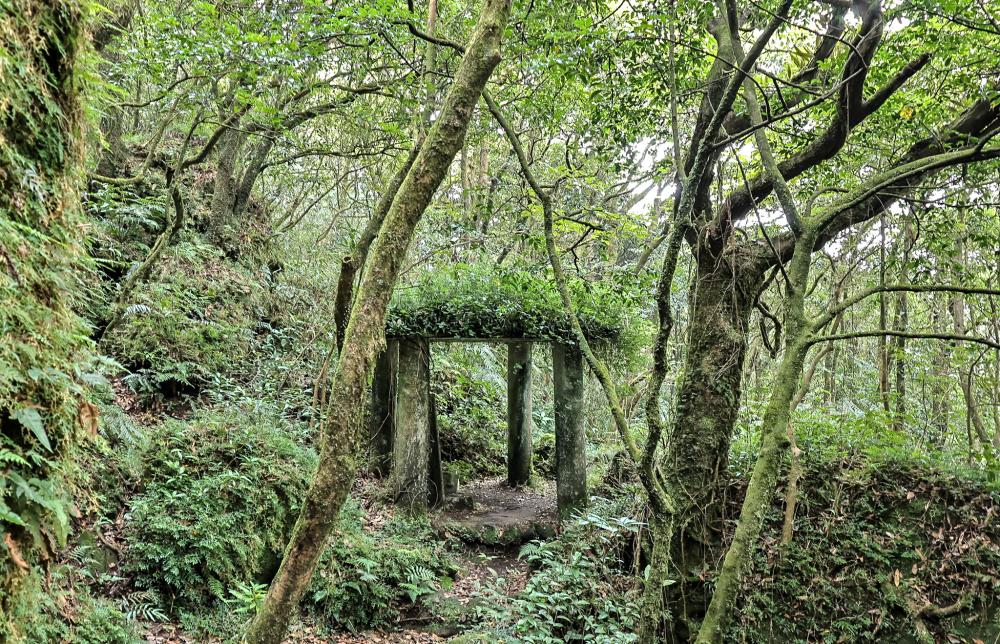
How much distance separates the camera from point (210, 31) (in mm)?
5391

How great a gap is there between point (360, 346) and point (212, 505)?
3.70m

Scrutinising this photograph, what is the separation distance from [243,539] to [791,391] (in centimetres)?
492

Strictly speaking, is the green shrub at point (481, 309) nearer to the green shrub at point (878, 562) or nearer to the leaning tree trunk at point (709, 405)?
the leaning tree trunk at point (709, 405)

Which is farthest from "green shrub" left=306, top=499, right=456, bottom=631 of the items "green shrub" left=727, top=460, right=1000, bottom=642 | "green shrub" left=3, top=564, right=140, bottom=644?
"green shrub" left=727, top=460, right=1000, bottom=642

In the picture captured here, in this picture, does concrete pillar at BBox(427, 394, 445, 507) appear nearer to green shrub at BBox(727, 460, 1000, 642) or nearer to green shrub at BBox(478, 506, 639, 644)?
green shrub at BBox(478, 506, 639, 644)

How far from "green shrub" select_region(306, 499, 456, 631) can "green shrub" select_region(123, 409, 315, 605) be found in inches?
23.8

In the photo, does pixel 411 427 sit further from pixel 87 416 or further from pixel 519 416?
pixel 87 416

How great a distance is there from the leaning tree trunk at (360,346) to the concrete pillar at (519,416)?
27.0ft

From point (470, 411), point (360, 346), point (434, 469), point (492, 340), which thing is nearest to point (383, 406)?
point (434, 469)

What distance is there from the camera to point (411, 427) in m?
8.37

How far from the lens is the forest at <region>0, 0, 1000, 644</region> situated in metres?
2.24

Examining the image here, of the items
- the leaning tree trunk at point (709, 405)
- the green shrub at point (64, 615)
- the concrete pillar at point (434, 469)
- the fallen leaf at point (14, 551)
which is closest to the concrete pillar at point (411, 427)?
the concrete pillar at point (434, 469)

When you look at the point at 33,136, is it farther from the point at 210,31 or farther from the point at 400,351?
the point at 400,351

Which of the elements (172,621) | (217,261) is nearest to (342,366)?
(172,621)
